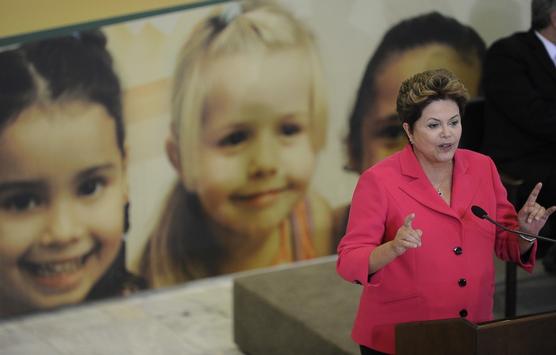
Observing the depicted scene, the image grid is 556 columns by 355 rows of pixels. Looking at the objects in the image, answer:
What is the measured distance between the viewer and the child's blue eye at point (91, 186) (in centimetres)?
511

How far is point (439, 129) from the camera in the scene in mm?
2871

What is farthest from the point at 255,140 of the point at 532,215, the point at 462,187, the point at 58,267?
the point at 532,215

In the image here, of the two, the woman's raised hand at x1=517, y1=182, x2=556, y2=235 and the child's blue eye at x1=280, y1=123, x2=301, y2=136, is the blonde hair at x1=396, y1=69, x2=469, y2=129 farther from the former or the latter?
the child's blue eye at x1=280, y1=123, x2=301, y2=136

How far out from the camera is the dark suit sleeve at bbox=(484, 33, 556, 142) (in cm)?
489

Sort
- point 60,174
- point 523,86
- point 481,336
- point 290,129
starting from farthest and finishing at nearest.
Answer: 1. point 290,129
2. point 60,174
3. point 523,86
4. point 481,336

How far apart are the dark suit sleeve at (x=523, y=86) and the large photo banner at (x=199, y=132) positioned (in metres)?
0.81

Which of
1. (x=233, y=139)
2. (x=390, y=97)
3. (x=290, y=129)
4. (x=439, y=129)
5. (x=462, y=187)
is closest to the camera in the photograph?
(x=439, y=129)

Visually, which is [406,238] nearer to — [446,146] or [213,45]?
[446,146]

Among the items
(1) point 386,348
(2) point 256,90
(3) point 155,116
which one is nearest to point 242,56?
(2) point 256,90

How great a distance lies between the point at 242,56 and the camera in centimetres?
529

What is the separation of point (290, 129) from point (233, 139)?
307 millimetres

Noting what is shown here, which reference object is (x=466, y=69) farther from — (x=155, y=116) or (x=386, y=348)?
(x=386, y=348)

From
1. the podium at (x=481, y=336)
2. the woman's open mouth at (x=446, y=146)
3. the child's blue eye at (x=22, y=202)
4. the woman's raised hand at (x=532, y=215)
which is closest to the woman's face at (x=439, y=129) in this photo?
the woman's open mouth at (x=446, y=146)

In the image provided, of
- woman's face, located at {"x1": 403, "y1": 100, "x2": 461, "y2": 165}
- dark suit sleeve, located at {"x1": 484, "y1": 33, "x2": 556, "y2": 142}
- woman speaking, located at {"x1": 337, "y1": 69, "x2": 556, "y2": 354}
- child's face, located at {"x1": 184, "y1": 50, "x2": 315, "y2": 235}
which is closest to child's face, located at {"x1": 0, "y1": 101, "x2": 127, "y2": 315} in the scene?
child's face, located at {"x1": 184, "y1": 50, "x2": 315, "y2": 235}
